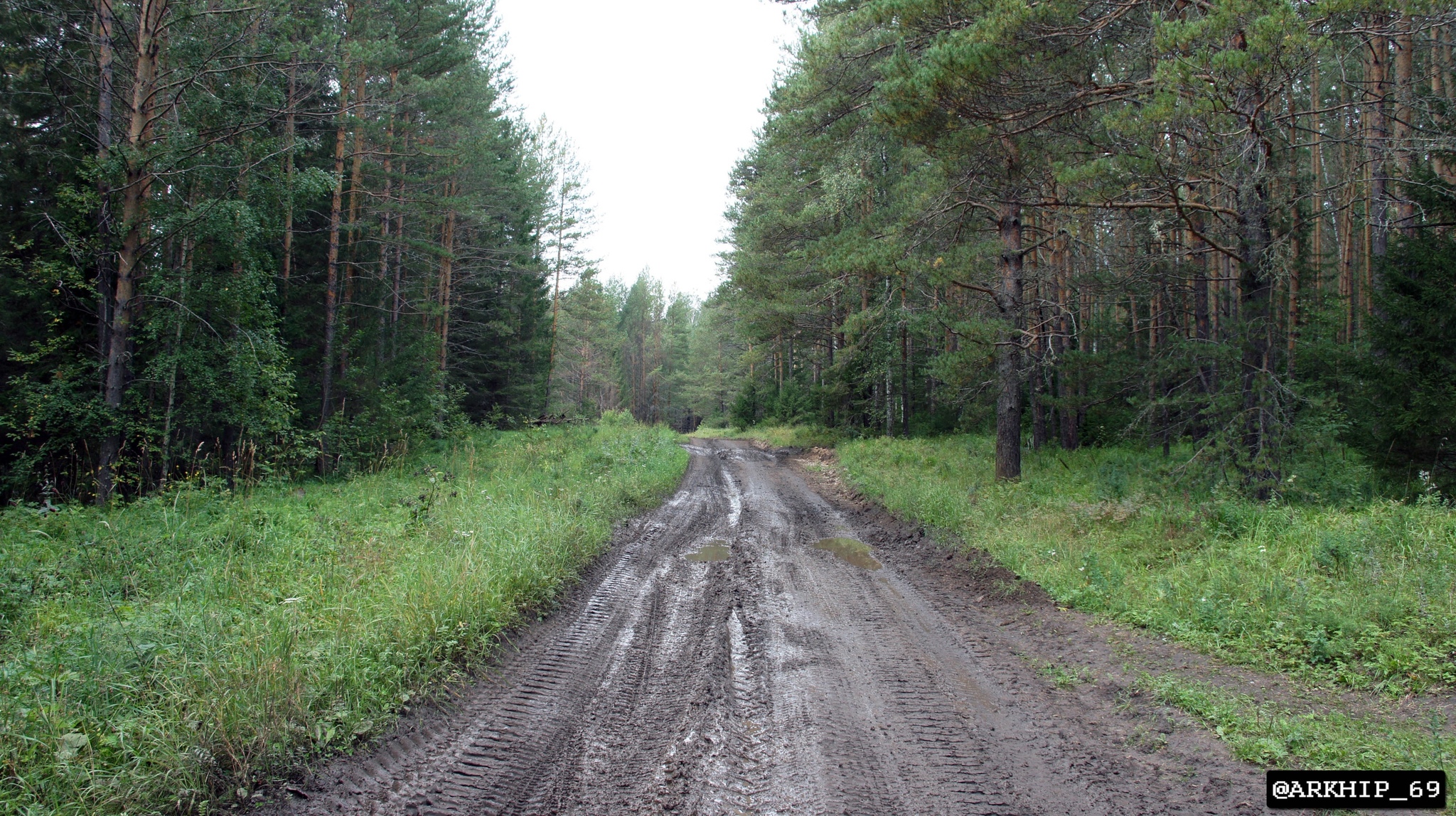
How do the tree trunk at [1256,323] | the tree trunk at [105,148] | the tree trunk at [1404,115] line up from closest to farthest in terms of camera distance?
the tree trunk at [1404,115] < the tree trunk at [1256,323] < the tree trunk at [105,148]

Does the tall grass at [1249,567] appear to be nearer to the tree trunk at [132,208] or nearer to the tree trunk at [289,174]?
the tree trunk at [132,208]

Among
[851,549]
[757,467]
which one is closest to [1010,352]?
[851,549]

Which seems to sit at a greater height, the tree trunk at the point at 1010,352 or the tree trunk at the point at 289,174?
the tree trunk at the point at 289,174

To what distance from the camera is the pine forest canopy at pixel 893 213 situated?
7.28m

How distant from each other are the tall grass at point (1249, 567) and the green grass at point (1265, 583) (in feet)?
0.05

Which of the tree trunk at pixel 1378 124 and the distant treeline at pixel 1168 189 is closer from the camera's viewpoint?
the distant treeline at pixel 1168 189

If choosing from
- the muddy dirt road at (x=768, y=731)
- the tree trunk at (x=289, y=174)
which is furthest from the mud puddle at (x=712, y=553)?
the tree trunk at (x=289, y=174)

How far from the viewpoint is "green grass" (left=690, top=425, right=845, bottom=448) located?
23625 millimetres

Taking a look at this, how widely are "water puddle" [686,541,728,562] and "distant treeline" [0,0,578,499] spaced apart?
528cm

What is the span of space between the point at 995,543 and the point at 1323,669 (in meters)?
3.51

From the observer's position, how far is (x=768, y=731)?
364cm

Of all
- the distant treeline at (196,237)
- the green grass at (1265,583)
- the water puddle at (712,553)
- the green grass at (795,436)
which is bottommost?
the water puddle at (712,553)

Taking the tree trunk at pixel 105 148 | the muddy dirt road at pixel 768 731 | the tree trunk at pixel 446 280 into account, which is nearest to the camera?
the muddy dirt road at pixel 768 731

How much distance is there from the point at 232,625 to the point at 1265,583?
7.68 meters
